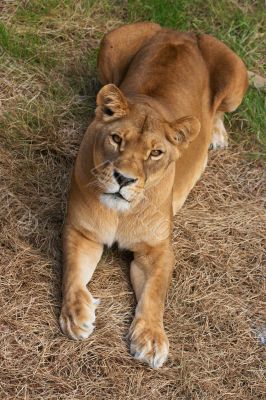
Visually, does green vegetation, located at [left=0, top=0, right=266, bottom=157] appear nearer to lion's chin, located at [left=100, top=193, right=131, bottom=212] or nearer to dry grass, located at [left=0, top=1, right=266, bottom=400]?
dry grass, located at [left=0, top=1, right=266, bottom=400]

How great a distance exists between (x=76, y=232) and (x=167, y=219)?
40 centimetres

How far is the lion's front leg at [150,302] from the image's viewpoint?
340 cm

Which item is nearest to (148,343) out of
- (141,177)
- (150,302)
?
(150,302)

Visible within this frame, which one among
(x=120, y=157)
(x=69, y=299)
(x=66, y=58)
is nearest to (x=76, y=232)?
(x=69, y=299)

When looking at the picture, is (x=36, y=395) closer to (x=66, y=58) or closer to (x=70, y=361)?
(x=70, y=361)

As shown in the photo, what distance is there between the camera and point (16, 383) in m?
3.27

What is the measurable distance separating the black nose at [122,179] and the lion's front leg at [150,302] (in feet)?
1.85

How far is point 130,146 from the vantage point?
3293 mm

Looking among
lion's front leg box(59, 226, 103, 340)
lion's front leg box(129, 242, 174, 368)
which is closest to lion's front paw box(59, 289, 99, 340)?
lion's front leg box(59, 226, 103, 340)

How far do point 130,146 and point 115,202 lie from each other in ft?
0.79

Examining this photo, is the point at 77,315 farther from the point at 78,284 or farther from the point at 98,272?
the point at 98,272

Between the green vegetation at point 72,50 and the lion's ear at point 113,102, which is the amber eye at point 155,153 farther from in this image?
the green vegetation at point 72,50

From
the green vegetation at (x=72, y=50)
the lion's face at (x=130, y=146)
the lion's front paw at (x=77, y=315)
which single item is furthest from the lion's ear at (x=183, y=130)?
the green vegetation at (x=72, y=50)

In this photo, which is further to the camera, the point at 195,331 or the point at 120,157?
the point at 195,331
